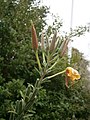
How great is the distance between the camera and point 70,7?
3.26 meters

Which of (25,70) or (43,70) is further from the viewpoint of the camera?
(25,70)

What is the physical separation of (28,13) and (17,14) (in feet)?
0.37

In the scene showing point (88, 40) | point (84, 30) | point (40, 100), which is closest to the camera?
point (40, 100)

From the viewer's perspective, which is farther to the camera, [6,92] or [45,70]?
[6,92]

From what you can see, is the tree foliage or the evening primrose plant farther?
the tree foliage

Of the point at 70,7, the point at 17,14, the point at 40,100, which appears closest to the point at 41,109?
Answer: the point at 40,100

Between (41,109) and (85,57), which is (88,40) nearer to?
(85,57)

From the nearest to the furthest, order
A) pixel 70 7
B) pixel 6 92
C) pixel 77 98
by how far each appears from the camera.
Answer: pixel 6 92 → pixel 77 98 → pixel 70 7

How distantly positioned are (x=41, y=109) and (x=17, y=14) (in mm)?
742

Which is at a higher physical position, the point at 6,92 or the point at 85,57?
the point at 85,57

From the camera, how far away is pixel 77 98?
7.55 feet

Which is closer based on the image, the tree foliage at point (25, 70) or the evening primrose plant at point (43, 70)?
the evening primrose plant at point (43, 70)

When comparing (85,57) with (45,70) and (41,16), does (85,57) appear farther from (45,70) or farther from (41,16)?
(45,70)

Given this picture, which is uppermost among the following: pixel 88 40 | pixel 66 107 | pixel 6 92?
pixel 88 40
